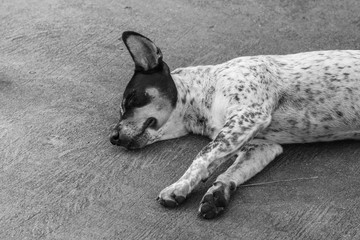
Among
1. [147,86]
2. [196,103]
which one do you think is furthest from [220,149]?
[147,86]

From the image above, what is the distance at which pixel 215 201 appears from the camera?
441cm

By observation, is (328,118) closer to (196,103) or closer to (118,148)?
(196,103)

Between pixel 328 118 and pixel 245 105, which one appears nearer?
pixel 245 105

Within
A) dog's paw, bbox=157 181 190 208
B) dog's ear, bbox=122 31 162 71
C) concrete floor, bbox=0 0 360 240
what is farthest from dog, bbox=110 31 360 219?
dog's paw, bbox=157 181 190 208

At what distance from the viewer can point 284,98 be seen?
4.97 meters

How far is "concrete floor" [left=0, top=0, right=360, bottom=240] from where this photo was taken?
433cm

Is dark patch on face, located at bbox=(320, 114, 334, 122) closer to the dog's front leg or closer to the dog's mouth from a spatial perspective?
the dog's front leg

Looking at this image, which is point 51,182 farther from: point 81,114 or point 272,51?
point 272,51

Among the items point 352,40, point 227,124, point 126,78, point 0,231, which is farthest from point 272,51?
point 0,231

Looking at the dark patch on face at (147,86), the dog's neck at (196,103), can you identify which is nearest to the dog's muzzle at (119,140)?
the dark patch on face at (147,86)

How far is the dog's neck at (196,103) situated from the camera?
512 cm

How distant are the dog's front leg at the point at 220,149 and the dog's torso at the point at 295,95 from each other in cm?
12

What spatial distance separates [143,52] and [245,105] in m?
0.84

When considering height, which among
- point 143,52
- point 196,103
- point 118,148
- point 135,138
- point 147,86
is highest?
point 143,52
